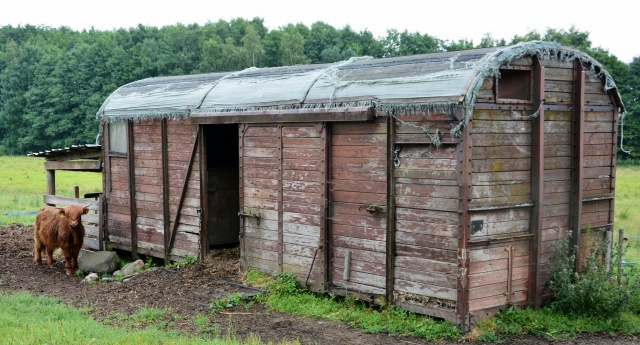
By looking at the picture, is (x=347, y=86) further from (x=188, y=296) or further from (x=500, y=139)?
(x=188, y=296)

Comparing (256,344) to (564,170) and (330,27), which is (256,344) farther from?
(330,27)

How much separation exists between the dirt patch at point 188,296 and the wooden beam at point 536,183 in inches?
41.2

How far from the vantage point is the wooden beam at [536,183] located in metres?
9.55

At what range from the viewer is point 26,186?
32.1m

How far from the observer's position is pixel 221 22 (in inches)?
3022

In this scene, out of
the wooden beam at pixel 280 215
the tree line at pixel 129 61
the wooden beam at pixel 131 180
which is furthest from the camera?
the tree line at pixel 129 61

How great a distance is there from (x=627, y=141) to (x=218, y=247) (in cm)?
3722

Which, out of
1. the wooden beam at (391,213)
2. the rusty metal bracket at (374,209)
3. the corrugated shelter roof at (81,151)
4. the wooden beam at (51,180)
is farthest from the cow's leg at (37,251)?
the wooden beam at (391,213)

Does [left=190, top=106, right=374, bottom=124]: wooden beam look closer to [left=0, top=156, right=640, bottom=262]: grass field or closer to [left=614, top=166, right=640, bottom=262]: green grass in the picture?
[left=614, top=166, right=640, bottom=262]: green grass

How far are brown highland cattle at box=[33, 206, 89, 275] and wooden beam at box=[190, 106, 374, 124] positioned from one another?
10.9 feet

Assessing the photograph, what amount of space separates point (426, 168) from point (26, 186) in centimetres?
2742

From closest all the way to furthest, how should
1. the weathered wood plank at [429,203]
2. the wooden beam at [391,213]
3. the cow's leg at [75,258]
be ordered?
1. the weathered wood plank at [429,203]
2. the wooden beam at [391,213]
3. the cow's leg at [75,258]

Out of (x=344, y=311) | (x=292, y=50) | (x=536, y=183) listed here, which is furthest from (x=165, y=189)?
(x=292, y=50)

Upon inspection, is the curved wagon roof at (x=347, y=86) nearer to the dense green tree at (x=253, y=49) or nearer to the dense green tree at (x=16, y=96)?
the dense green tree at (x=253, y=49)
